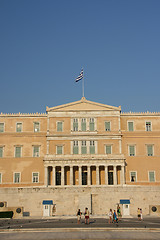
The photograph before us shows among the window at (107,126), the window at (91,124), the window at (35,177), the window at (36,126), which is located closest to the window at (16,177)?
→ the window at (35,177)

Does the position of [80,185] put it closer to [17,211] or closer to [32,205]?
[32,205]

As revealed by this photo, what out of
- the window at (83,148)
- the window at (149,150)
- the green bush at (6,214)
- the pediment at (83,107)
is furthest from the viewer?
the pediment at (83,107)

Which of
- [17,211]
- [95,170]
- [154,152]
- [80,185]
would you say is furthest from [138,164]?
[17,211]

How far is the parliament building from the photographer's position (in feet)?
159

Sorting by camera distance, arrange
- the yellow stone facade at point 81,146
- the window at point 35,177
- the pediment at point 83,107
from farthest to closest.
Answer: the pediment at point 83,107 → the window at point 35,177 → the yellow stone facade at point 81,146

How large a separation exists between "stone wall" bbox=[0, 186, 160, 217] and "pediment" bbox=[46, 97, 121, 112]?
48.2 feet

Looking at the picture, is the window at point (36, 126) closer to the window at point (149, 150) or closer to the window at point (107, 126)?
the window at point (107, 126)

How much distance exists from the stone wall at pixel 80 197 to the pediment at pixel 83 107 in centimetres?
1470

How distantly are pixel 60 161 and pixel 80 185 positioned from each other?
5.33 m

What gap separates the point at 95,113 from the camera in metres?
56.5

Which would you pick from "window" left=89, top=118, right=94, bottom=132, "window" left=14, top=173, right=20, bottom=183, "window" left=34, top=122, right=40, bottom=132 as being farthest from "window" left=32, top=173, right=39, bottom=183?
"window" left=89, top=118, right=94, bottom=132

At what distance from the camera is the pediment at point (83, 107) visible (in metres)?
56.5

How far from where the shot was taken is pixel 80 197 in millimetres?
48531

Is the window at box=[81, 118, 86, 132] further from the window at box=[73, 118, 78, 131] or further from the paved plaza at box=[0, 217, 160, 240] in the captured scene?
the paved plaza at box=[0, 217, 160, 240]
